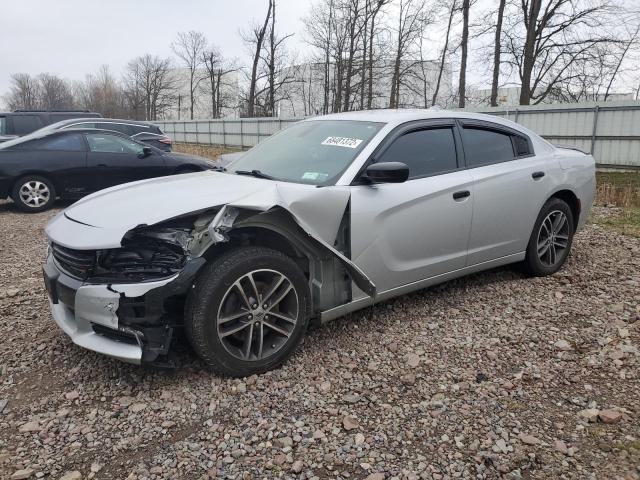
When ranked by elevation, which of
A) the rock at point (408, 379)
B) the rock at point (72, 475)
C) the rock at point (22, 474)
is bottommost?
the rock at point (72, 475)

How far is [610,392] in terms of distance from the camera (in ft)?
9.53

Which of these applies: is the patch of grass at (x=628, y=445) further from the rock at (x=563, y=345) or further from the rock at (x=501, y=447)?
the rock at (x=563, y=345)

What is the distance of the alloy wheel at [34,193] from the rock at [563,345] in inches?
321

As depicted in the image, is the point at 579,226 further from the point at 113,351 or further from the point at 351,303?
the point at 113,351

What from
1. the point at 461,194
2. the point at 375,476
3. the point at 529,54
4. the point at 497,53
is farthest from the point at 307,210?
the point at 497,53

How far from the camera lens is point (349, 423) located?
262 cm

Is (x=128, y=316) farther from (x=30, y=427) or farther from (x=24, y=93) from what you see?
(x=24, y=93)

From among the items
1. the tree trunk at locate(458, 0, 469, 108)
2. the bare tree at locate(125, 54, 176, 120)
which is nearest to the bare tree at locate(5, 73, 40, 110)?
the bare tree at locate(125, 54, 176, 120)

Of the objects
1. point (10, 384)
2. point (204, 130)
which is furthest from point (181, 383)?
point (204, 130)

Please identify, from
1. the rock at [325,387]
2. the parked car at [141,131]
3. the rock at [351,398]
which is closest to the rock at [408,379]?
the rock at [351,398]

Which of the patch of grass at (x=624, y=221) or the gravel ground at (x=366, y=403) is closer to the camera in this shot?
the gravel ground at (x=366, y=403)

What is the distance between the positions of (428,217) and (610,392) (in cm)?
158

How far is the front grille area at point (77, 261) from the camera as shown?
9.22 feet

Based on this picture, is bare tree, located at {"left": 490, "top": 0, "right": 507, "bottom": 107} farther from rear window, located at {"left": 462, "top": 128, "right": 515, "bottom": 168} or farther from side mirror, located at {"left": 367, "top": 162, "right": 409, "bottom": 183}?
side mirror, located at {"left": 367, "top": 162, "right": 409, "bottom": 183}
